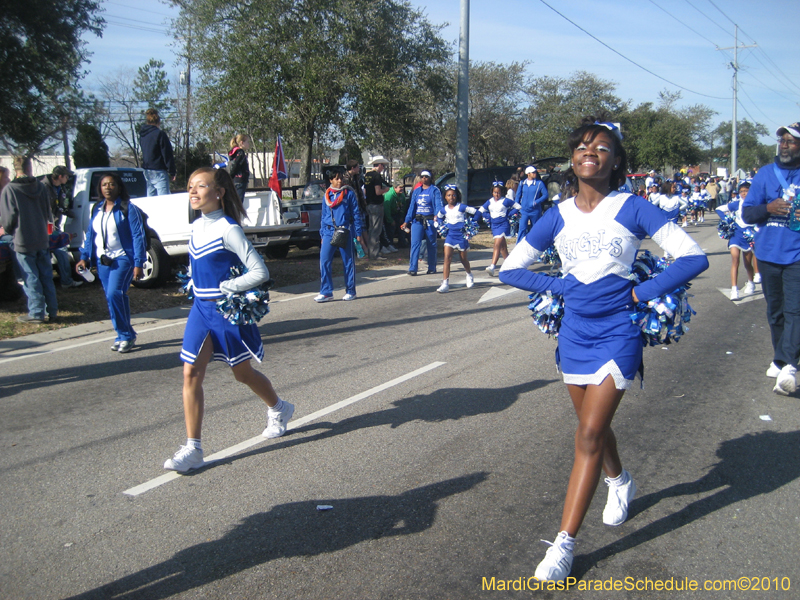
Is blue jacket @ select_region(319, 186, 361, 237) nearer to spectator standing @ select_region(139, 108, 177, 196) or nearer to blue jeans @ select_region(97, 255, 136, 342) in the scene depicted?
spectator standing @ select_region(139, 108, 177, 196)

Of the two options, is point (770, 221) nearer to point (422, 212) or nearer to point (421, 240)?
point (422, 212)

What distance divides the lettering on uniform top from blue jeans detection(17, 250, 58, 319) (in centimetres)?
801

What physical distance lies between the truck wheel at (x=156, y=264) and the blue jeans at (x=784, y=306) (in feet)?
29.1

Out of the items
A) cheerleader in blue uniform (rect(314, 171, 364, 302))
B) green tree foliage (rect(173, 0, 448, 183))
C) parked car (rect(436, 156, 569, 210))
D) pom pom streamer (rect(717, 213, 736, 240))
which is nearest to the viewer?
pom pom streamer (rect(717, 213, 736, 240))

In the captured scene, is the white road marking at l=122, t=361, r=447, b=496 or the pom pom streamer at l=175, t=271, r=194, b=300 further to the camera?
the pom pom streamer at l=175, t=271, r=194, b=300

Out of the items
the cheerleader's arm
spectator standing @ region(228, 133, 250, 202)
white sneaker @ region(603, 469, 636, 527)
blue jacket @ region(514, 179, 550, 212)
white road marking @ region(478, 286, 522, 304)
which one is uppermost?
spectator standing @ region(228, 133, 250, 202)

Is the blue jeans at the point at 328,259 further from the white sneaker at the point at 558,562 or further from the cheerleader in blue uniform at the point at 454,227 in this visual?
the white sneaker at the point at 558,562

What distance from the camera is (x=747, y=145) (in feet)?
279

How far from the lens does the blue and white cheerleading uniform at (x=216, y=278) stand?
4219 mm

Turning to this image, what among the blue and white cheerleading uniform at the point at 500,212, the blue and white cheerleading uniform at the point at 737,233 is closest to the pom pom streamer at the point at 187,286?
the blue and white cheerleading uniform at the point at 737,233

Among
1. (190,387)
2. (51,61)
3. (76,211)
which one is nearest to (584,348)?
(190,387)

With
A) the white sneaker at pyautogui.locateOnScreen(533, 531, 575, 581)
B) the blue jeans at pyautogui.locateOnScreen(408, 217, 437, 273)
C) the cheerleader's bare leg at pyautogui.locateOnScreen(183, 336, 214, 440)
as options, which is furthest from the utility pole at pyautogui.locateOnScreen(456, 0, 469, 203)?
the white sneaker at pyautogui.locateOnScreen(533, 531, 575, 581)

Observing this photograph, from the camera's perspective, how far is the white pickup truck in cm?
1102

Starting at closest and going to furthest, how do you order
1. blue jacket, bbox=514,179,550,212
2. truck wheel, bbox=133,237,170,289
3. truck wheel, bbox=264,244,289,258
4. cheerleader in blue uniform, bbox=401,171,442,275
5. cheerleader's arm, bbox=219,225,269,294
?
cheerleader's arm, bbox=219,225,269,294 → truck wheel, bbox=133,237,170,289 → cheerleader in blue uniform, bbox=401,171,442,275 → blue jacket, bbox=514,179,550,212 → truck wheel, bbox=264,244,289,258
